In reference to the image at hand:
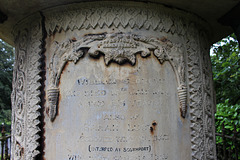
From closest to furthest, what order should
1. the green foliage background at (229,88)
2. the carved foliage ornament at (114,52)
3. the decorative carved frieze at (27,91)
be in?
the carved foliage ornament at (114,52)
the decorative carved frieze at (27,91)
the green foliage background at (229,88)

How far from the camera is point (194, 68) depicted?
3.79 meters

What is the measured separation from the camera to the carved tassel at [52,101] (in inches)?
134

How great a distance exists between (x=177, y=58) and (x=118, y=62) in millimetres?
936

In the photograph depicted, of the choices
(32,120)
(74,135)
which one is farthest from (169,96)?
(32,120)

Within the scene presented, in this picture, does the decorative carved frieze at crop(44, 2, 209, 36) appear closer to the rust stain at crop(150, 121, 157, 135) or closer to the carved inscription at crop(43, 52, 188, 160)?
the carved inscription at crop(43, 52, 188, 160)

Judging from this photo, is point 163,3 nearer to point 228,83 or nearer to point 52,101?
point 52,101

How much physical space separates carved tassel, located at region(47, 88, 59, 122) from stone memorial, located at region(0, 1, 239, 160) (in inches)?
0.6

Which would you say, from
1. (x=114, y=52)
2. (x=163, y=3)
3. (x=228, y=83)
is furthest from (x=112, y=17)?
(x=228, y=83)

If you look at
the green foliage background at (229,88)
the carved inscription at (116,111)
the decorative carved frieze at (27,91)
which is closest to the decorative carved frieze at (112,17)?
the decorative carved frieze at (27,91)

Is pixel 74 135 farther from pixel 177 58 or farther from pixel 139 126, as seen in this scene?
pixel 177 58

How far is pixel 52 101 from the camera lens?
3.42 metres

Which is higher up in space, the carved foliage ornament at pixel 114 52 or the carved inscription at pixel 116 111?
the carved foliage ornament at pixel 114 52

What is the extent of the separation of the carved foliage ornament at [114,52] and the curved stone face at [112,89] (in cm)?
1

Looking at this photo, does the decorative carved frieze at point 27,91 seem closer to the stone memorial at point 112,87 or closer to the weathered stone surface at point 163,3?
the stone memorial at point 112,87
